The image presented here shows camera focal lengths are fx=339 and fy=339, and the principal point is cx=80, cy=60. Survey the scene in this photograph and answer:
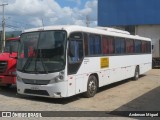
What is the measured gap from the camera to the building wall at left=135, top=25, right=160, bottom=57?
37.3 meters

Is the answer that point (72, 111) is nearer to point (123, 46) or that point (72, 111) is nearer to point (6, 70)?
point (6, 70)

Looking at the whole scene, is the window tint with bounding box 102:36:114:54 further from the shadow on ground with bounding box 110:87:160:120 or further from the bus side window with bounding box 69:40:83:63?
the shadow on ground with bounding box 110:87:160:120

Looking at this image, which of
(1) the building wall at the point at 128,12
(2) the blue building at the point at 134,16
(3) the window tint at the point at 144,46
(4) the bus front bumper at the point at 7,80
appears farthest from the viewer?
(1) the building wall at the point at 128,12

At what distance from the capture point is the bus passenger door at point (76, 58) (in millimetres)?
12031

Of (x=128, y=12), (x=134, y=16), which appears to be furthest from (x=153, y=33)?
(x=128, y=12)

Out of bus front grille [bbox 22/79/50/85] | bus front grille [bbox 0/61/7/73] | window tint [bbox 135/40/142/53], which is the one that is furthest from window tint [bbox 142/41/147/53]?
bus front grille [bbox 22/79/50/85]

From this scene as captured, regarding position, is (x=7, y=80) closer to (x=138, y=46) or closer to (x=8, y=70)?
(x=8, y=70)

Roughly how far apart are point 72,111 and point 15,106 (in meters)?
1.96

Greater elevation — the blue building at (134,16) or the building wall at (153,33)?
the blue building at (134,16)

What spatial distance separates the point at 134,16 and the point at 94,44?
26.1 metres

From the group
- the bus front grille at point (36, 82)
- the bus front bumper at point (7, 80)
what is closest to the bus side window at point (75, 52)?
the bus front grille at point (36, 82)

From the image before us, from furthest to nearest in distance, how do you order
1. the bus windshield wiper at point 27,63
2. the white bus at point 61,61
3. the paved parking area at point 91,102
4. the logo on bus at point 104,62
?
1. the logo on bus at point 104,62
2. the bus windshield wiper at point 27,63
3. the white bus at point 61,61
4. the paved parking area at point 91,102

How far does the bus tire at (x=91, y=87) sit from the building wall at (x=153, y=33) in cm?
2444

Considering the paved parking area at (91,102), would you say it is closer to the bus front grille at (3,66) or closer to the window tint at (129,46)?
the bus front grille at (3,66)
